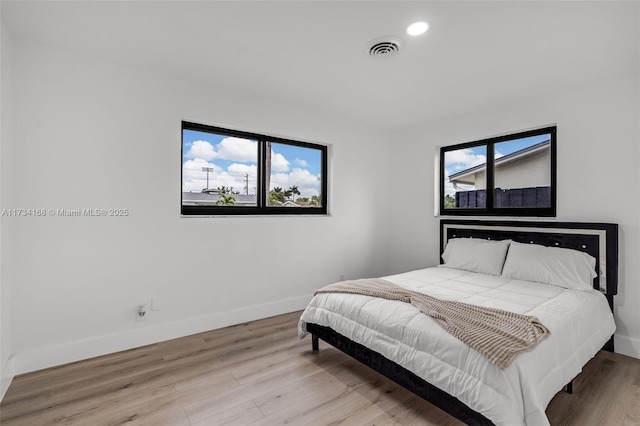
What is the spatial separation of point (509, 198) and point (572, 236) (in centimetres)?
78

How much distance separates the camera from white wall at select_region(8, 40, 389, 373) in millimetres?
2299

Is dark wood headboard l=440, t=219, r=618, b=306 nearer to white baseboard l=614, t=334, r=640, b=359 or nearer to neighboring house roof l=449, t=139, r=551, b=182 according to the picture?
white baseboard l=614, t=334, r=640, b=359

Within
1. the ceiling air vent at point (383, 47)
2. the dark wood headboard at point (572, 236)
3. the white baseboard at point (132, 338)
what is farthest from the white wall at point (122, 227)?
the dark wood headboard at point (572, 236)

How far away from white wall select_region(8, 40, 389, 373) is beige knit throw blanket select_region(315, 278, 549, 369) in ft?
4.92

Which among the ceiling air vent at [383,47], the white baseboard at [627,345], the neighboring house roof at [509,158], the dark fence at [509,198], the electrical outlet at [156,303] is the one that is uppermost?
the ceiling air vent at [383,47]

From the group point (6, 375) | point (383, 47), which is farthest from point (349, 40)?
point (6, 375)

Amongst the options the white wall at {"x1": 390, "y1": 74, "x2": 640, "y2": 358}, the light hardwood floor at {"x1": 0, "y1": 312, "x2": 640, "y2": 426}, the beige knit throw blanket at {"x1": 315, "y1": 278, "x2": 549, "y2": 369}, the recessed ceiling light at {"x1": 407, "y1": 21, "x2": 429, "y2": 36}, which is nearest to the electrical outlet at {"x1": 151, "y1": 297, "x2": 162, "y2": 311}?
the light hardwood floor at {"x1": 0, "y1": 312, "x2": 640, "y2": 426}

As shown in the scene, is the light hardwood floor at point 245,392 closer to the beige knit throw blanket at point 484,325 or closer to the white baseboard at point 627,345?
the white baseboard at point 627,345

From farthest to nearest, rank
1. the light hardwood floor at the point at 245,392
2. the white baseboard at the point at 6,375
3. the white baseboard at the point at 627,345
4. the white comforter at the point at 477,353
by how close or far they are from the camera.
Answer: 1. the white baseboard at the point at 627,345
2. the white baseboard at the point at 6,375
3. the light hardwood floor at the point at 245,392
4. the white comforter at the point at 477,353

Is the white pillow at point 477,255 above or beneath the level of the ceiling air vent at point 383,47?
beneath

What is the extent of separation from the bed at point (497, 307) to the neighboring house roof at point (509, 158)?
2.39 feet

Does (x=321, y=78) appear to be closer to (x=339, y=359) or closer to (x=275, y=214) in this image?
(x=275, y=214)

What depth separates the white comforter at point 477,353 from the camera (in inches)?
58.9

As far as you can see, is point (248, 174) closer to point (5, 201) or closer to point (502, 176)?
point (5, 201)
